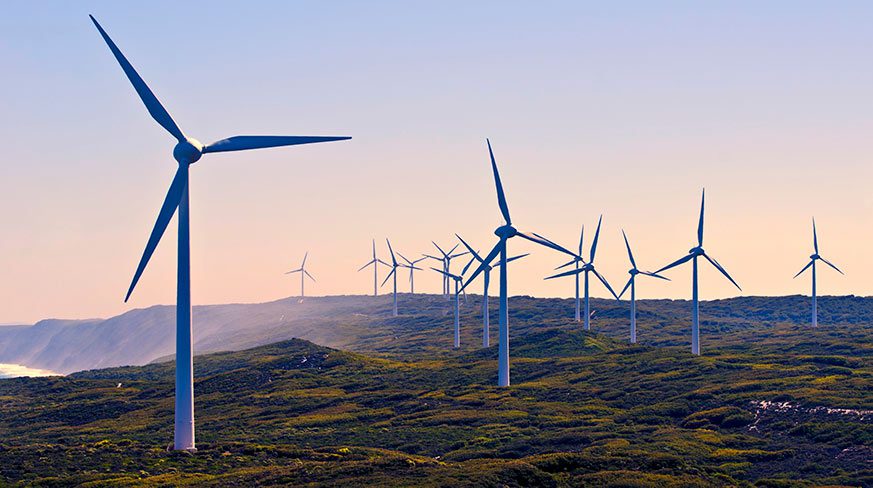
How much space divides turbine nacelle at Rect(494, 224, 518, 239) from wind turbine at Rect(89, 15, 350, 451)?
60.4 metres

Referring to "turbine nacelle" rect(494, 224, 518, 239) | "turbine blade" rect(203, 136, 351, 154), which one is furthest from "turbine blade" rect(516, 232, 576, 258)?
"turbine blade" rect(203, 136, 351, 154)

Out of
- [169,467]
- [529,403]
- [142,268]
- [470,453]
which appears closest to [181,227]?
[142,268]

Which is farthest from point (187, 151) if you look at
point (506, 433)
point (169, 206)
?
point (506, 433)

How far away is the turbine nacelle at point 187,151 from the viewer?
103312mm

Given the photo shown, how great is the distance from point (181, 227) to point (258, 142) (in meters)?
→ 12.6

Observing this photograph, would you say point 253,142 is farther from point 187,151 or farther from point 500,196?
point 500,196

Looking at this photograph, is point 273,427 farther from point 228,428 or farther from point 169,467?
point 169,467

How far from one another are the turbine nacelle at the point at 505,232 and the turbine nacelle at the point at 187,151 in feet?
218

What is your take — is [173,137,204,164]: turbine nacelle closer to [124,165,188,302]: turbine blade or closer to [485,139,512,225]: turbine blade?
[124,165,188,302]: turbine blade

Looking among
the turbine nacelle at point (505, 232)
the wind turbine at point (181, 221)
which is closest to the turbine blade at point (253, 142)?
the wind turbine at point (181, 221)

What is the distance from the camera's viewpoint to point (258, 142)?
109000 millimetres

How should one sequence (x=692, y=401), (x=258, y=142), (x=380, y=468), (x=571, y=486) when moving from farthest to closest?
(x=692, y=401) < (x=258, y=142) < (x=380, y=468) < (x=571, y=486)

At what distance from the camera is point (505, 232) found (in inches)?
6383

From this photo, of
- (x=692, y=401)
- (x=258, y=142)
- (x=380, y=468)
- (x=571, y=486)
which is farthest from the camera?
(x=692, y=401)
